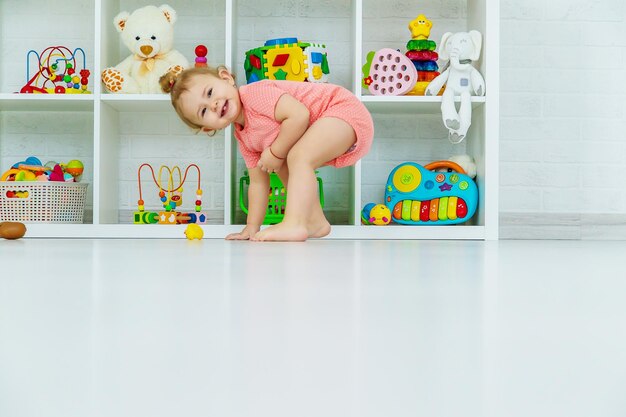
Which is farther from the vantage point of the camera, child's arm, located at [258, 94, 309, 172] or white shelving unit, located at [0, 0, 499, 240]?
white shelving unit, located at [0, 0, 499, 240]

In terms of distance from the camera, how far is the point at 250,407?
0.29 metres

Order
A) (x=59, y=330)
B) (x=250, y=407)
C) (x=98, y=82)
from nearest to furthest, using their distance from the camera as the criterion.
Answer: (x=250, y=407)
(x=59, y=330)
(x=98, y=82)

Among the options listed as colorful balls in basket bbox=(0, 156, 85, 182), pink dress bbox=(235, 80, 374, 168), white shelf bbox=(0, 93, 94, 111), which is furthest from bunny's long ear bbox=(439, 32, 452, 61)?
colorful balls in basket bbox=(0, 156, 85, 182)

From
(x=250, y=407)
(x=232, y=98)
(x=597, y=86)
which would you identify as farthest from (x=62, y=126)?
(x=250, y=407)

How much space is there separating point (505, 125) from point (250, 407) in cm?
284

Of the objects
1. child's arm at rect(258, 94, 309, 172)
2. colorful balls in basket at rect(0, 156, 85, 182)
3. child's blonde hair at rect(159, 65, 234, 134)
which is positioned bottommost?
colorful balls in basket at rect(0, 156, 85, 182)

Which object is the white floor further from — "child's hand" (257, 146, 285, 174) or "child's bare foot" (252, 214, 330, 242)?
"child's hand" (257, 146, 285, 174)

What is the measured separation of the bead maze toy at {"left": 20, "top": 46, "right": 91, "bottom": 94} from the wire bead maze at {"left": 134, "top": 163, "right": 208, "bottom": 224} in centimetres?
41

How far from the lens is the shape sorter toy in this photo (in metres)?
2.48

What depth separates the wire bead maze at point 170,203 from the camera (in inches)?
101

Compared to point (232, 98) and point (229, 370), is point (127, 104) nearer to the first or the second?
point (232, 98)

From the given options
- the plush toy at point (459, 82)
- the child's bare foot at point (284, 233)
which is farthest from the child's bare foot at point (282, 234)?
the plush toy at point (459, 82)

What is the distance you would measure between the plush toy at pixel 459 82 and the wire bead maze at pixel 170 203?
932 mm

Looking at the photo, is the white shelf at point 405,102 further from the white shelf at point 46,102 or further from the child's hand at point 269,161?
the white shelf at point 46,102
